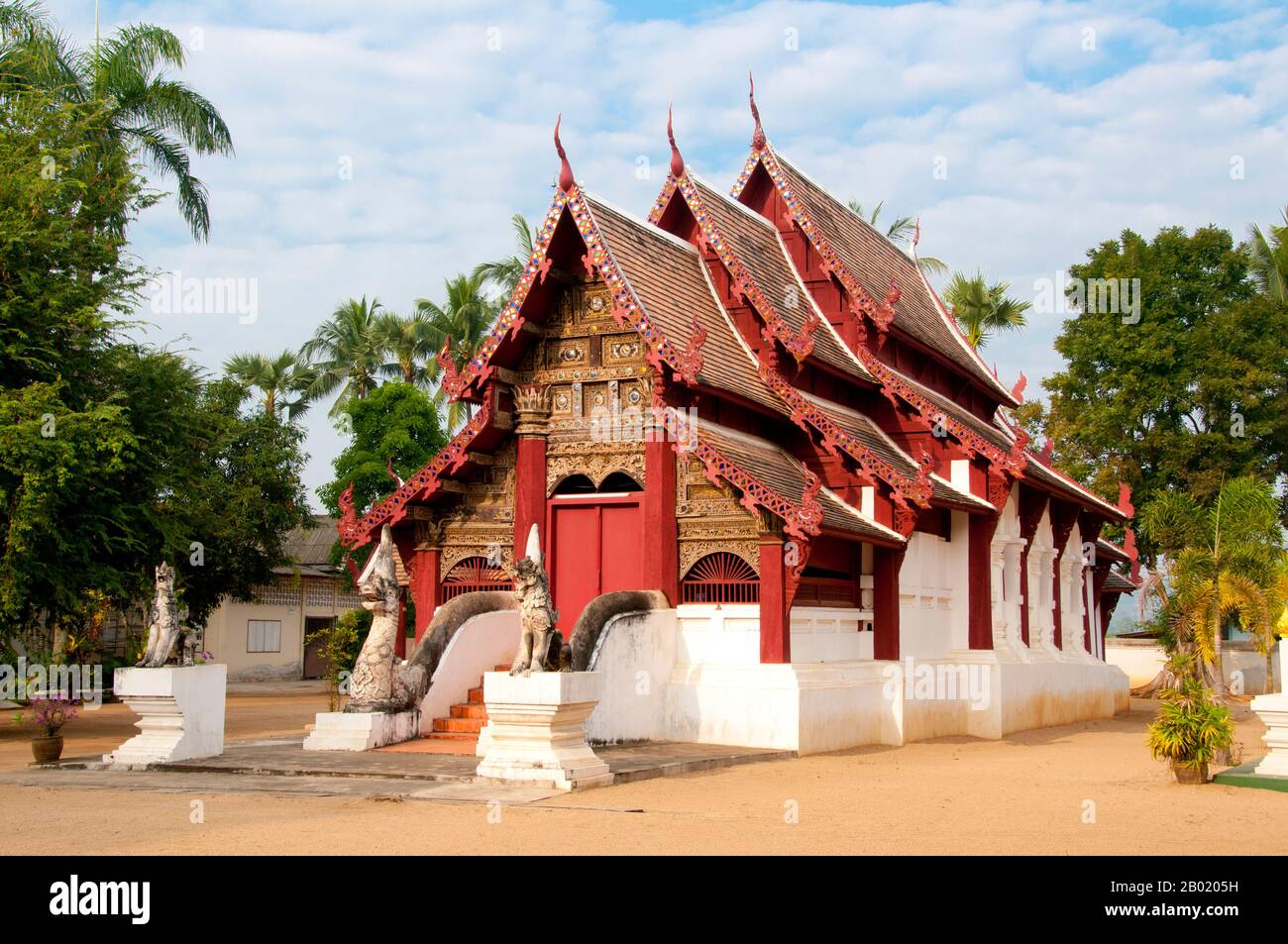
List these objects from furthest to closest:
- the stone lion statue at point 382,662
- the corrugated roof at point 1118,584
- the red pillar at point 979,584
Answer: the corrugated roof at point 1118,584
the red pillar at point 979,584
the stone lion statue at point 382,662

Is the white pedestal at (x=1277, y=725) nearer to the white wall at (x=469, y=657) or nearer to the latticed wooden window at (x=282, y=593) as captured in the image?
the white wall at (x=469, y=657)

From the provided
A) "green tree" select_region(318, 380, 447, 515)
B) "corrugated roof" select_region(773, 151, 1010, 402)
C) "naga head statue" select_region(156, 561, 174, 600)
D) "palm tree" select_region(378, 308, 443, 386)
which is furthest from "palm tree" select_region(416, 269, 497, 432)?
"naga head statue" select_region(156, 561, 174, 600)

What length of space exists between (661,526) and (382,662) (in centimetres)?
359

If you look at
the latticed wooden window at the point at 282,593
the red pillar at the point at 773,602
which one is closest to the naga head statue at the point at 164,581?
the red pillar at the point at 773,602

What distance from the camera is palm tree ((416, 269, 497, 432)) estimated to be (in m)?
43.1

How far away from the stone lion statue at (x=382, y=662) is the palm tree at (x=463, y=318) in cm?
2801

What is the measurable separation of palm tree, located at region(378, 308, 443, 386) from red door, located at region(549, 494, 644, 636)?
2722 cm

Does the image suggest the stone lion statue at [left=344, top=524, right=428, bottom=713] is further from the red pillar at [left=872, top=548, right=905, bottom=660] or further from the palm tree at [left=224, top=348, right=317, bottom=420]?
the palm tree at [left=224, top=348, right=317, bottom=420]

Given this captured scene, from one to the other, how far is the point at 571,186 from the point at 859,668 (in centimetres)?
693

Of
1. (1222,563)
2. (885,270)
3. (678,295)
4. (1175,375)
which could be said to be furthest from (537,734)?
(1175,375)

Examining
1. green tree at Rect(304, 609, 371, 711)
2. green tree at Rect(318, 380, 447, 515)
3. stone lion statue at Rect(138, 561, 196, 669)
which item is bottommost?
green tree at Rect(304, 609, 371, 711)

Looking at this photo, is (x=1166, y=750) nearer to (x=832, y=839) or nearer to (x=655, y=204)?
(x=832, y=839)

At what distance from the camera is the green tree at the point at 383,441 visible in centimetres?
3191

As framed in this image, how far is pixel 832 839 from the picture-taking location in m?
8.95
